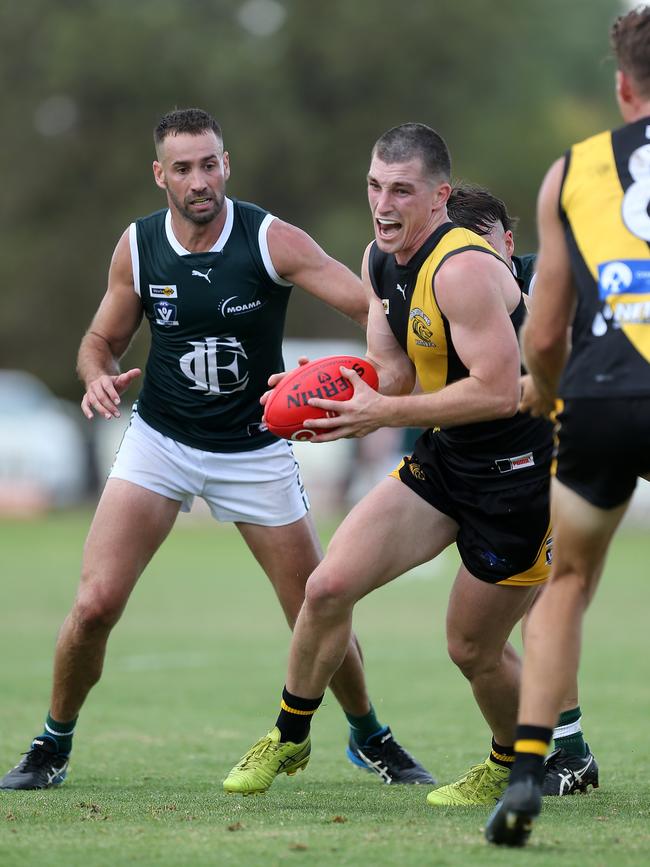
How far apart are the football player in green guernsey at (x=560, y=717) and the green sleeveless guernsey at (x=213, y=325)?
95cm

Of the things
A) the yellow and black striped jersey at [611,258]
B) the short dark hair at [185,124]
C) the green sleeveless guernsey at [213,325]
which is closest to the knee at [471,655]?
the green sleeveless guernsey at [213,325]

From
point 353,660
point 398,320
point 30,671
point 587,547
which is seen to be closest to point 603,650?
point 30,671

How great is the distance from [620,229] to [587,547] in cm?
103

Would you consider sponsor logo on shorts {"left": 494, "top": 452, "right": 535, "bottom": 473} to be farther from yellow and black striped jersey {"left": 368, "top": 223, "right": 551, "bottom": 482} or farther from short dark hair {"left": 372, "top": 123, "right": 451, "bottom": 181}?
short dark hair {"left": 372, "top": 123, "right": 451, "bottom": 181}

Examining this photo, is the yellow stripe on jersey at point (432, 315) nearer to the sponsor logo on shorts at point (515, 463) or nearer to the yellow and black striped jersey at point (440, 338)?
the yellow and black striped jersey at point (440, 338)

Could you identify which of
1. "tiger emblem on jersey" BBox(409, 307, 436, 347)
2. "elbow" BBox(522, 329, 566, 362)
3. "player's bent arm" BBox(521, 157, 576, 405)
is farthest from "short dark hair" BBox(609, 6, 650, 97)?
"tiger emblem on jersey" BBox(409, 307, 436, 347)

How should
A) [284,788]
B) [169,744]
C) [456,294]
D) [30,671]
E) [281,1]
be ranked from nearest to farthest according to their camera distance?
[456,294]
[284,788]
[169,744]
[30,671]
[281,1]

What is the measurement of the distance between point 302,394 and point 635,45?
192 centimetres

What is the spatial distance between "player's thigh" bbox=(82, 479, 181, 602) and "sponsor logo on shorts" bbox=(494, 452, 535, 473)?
1.67 metres

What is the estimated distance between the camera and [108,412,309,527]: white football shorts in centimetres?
667

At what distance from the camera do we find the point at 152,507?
659cm

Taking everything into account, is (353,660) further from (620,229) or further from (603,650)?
(603,650)

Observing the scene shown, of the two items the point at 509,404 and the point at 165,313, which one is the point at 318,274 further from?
the point at 509,404

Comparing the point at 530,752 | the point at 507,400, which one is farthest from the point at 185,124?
the point at 530,752
